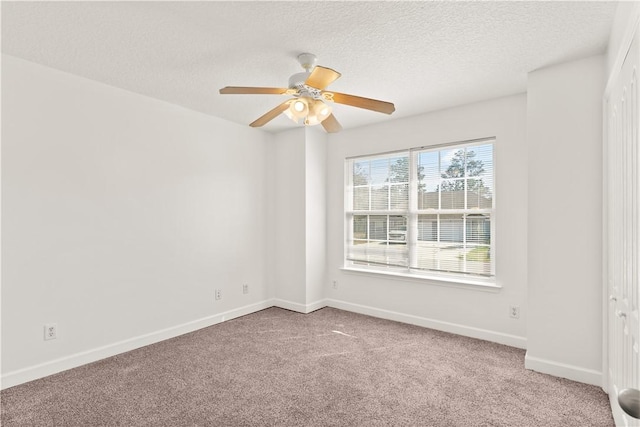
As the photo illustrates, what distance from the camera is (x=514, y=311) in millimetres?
3359

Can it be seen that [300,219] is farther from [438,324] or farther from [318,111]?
[318,111]

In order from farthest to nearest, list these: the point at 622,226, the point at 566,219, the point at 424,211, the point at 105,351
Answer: the point at 424,211 → the point at 105,351 → the point at 566,219 → the point at 622,226

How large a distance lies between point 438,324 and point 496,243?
110 cm

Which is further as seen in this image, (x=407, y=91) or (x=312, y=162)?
(x=312, y=162)

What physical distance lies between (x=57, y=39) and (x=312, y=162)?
288 centimetres

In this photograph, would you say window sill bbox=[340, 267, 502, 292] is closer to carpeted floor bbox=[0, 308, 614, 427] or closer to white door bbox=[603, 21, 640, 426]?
carpeted floor bbox=[0, 308, 614, 427]

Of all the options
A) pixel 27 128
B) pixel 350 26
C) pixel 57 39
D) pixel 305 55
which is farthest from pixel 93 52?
pixel 350 26

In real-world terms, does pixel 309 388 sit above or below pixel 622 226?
below

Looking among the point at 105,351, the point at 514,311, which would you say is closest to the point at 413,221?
the point at 514,311

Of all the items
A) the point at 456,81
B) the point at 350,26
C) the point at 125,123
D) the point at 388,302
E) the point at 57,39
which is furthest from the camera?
the point at 388,302

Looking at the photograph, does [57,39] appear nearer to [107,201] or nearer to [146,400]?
[107,201]

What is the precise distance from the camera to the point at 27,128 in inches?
105

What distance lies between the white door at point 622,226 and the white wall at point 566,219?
0.46 feet

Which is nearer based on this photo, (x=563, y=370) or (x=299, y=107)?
(x=299, y=107)
